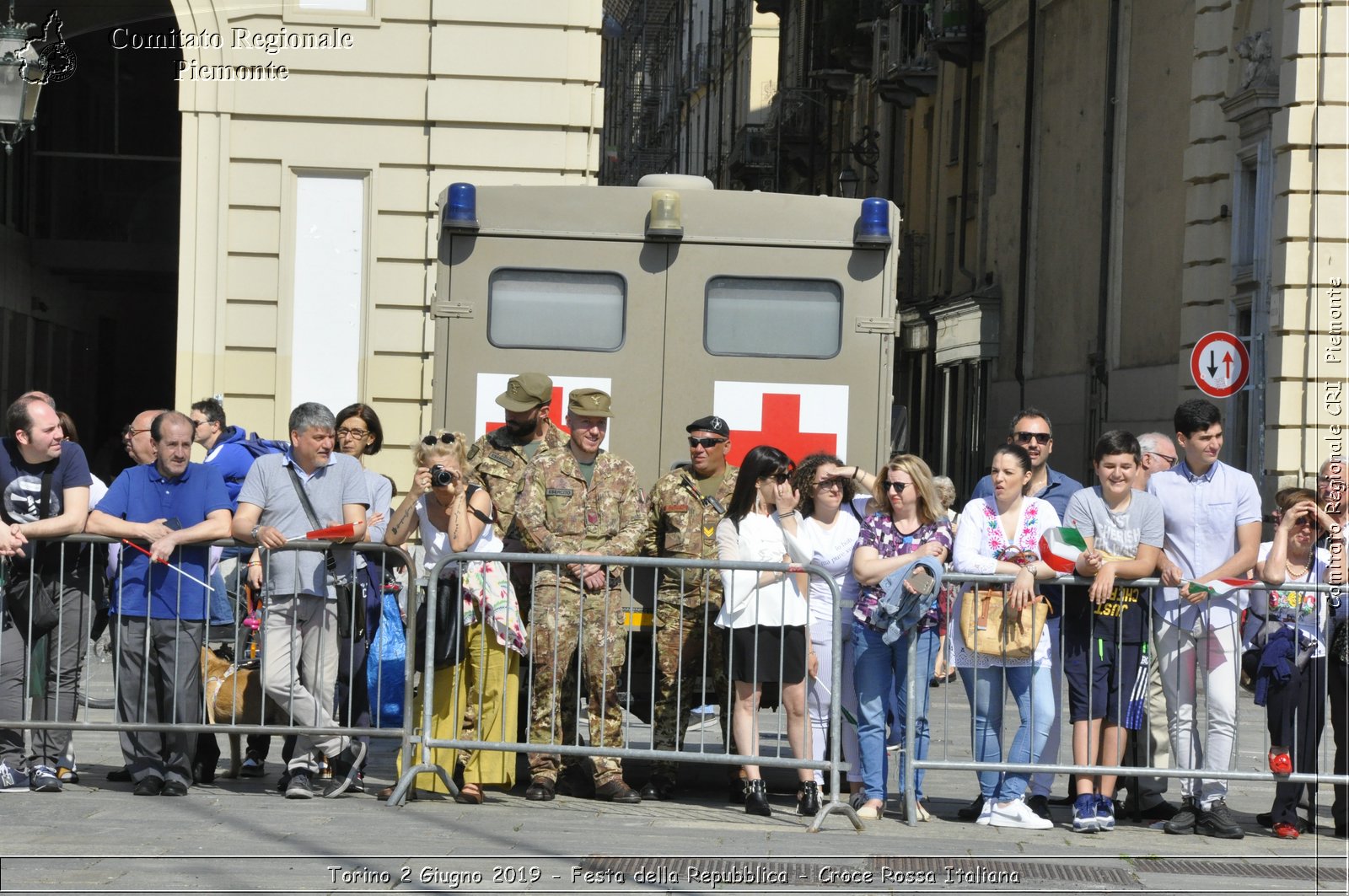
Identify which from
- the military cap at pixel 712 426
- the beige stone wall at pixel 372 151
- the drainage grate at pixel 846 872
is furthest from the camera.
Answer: the beige stone wall at pixel 372 151

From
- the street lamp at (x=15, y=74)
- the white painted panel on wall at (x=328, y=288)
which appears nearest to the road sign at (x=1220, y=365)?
the white painted panel on wall at (x=328, y=288)

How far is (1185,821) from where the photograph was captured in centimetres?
842

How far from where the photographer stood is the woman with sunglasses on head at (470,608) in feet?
27.9

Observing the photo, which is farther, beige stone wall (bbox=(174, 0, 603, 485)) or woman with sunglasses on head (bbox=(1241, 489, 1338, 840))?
beige stone wall (bbox=(174, 0, 603, 485))

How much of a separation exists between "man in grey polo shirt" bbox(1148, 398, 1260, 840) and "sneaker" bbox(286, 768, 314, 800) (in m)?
3.99

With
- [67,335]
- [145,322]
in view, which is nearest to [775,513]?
[67,335]

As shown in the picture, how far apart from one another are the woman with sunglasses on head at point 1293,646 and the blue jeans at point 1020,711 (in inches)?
40.0

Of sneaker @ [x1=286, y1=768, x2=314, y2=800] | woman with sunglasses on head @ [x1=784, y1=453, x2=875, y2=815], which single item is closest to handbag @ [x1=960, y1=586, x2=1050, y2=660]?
woman with sunglasses on head @ [x1=784, y1=453, x2=875, y2=815]

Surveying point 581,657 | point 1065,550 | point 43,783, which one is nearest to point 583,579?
point 581,657

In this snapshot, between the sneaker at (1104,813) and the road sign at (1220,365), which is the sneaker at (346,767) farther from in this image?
the road sign at (1220,365)

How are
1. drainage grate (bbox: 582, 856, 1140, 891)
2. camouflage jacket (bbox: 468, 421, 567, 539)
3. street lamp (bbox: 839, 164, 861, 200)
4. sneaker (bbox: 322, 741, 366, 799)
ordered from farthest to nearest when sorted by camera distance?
street lamp (bbox: 839, 164, 861, 200)
camouflage jacket (bbox: 468, 421, 567, 539)
sneaker (bbox: 322, 741, 366, 799)
drainage grate (bbox: 582, 856, 1140, 891)

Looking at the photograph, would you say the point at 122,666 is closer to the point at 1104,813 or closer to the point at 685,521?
the point at 685,521

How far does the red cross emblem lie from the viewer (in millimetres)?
10142

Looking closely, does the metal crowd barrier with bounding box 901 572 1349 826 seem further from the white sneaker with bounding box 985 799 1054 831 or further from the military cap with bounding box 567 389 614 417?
the military cap with bounding box 567 389 614 417
